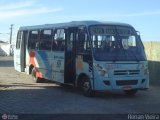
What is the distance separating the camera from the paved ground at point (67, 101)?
12.9 m

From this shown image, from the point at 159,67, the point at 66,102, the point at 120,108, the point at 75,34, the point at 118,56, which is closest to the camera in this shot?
the point at 120,108

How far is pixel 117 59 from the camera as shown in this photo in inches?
615

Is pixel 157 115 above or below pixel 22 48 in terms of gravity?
below

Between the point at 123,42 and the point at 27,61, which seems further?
the point at 27,61

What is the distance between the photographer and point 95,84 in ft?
50.7

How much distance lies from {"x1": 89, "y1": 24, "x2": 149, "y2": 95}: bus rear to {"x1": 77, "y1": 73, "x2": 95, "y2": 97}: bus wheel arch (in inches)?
18.5

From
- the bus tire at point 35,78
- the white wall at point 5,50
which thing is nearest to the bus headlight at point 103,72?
the bus tire at point 35,78

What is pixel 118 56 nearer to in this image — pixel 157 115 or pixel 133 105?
pixel 133 105

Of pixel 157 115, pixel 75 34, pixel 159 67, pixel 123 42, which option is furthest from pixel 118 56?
pixel 159 67

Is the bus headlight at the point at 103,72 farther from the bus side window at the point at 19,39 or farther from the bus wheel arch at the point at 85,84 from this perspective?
the bus side window at the point at 19,39

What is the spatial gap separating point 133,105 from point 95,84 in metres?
1.93

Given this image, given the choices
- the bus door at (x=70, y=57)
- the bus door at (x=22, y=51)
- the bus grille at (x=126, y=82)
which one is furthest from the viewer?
the bus door at (x=22, y=51)

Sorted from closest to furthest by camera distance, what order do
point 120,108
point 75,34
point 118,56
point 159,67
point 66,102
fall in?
1. point 120,108
2. point 66,102
3. point 118,56
4. point 75,34
5. point 159,67

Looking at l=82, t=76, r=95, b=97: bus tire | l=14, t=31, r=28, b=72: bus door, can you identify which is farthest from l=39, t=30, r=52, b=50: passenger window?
l=82, t=76, r=95, b=97: bus tire
